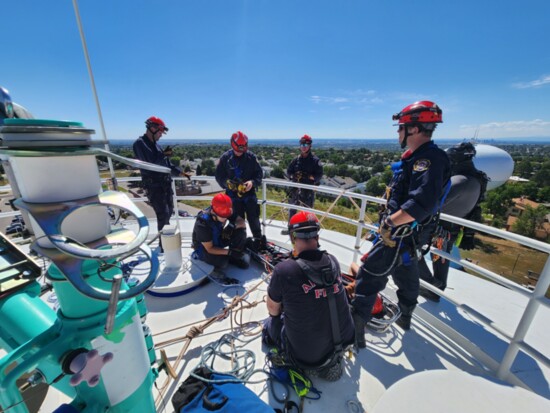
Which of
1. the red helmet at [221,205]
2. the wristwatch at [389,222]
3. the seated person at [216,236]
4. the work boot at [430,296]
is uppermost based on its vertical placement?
the wristwatch at [389,222]

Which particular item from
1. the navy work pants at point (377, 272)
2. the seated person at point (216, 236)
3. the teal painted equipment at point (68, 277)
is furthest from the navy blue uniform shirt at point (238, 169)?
the teal painted equipment at point (68, 277)

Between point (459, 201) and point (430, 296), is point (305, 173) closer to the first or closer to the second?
point (459, 201)

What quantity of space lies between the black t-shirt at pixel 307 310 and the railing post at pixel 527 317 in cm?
135

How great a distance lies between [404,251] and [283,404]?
1641 mm

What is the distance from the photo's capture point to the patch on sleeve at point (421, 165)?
1973 mm

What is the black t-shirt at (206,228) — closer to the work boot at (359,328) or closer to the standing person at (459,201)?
the work boot at (359,328)

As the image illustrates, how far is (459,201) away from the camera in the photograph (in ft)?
9.16

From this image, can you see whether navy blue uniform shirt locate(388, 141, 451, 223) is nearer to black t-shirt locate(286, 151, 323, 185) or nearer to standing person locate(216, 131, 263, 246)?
standing person locate(216, 131, 263, 246)

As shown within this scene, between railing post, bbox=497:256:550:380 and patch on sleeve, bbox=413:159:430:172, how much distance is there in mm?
987

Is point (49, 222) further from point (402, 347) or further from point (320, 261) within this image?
point (402, 347)

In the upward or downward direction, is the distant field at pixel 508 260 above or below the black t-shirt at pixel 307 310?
below

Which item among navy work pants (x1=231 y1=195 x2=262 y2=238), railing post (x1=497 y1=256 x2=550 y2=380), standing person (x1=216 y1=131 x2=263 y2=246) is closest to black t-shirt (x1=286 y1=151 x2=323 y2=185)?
standing person (x1=216 y1=131 x2=263 y2=246)

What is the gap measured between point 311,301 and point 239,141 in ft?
9.34

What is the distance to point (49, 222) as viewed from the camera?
0.69 m
